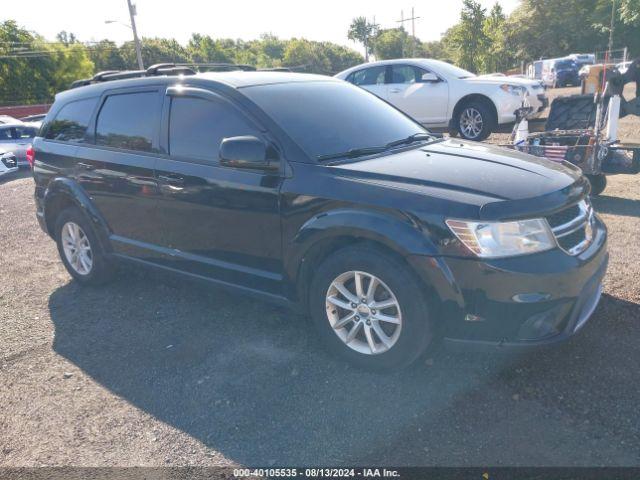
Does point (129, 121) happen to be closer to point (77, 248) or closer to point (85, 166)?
point (85, 166)

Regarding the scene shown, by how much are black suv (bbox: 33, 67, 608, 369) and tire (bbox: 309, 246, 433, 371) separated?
0.03 ft

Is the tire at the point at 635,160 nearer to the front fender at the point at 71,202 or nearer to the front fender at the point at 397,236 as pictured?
the front fender at the point at 397,236

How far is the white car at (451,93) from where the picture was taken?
34.6 ft

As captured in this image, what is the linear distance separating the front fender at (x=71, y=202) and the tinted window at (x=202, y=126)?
1225 millimetres

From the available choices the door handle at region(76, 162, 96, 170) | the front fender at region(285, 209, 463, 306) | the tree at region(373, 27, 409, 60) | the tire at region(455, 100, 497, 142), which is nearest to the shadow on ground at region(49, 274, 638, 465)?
the front fender at region(285, 209, 463, 306)

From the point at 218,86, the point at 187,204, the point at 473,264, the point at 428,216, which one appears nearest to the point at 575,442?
the point at 473,264

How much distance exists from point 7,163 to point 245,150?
503 inches

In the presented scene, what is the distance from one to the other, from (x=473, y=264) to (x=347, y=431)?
1.12 meters

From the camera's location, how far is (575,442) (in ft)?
9.25

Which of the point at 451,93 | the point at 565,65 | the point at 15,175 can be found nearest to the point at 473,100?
the point at 451,93

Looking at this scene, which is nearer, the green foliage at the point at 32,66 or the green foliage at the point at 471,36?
the green foliage at the point at 32,66

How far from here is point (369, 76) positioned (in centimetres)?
1224

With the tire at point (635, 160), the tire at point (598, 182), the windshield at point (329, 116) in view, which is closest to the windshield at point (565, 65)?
the tire at point (598, 182)

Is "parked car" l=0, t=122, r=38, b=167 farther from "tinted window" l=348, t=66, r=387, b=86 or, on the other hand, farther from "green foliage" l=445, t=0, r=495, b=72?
"green foliage" l=445, t=0, r=495, b=72
